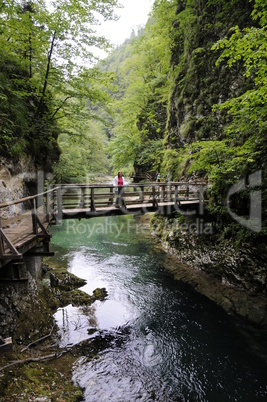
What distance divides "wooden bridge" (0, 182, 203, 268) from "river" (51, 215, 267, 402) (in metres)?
3.71

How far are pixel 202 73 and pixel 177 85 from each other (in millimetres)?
3385

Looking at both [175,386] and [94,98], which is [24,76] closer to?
[94,98]

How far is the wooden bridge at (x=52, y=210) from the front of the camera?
5.65m

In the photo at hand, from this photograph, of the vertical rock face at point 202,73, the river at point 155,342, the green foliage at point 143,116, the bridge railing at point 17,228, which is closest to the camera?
the bridge railing at point 17,228

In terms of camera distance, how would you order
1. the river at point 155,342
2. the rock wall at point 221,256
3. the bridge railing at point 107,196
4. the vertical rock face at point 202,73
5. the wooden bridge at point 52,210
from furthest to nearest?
Answer: the vertical rock face at point 202,73 → the rock wall at point 221,256 → the bridge railing at point 107,196 → the river at point 155,342 → the wooden bridge at point 52,210

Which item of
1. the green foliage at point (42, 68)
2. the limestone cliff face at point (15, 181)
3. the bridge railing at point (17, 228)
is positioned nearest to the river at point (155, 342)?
the bridge railing at point (17, 228)

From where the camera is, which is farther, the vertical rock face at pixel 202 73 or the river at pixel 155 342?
the vertical rock face at pixel 202 73

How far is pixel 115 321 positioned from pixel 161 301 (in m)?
2.41

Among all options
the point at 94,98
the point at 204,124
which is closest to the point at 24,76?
the point at 94,98

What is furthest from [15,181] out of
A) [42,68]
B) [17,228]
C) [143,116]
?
[143,116]

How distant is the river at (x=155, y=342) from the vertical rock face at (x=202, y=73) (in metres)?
9.87

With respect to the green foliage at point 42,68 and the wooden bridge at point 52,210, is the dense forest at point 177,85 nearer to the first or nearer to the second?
the green foliage at point 42,68

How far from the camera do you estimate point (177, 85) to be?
18828 mm

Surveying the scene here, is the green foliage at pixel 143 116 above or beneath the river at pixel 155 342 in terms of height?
above
